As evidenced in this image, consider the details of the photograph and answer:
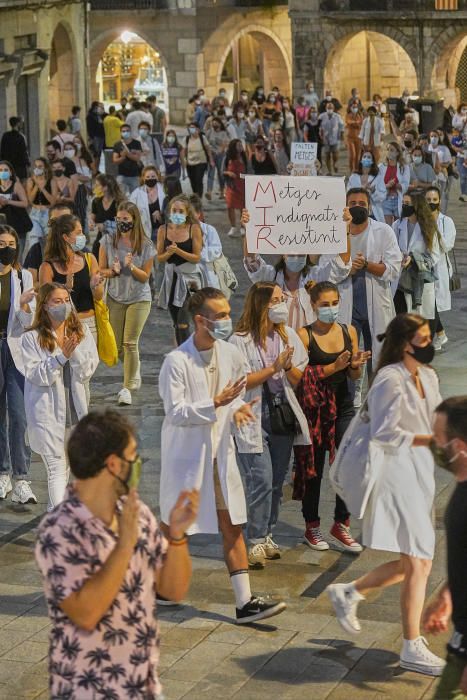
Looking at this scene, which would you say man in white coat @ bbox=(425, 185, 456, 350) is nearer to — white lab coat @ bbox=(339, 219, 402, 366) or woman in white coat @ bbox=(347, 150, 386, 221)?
white lab coat @ bbox=(339, 219, 402, 366)

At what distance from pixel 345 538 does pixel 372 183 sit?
10.5 m

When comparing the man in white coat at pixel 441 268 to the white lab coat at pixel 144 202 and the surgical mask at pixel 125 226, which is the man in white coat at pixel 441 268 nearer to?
the surgical mask at pixel 125 226

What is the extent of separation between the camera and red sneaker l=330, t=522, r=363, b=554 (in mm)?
9289

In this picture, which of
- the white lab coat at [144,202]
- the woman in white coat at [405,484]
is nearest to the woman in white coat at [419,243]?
the white lab coat at [144,202]

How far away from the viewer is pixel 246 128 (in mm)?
31438

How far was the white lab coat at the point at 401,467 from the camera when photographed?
7430 millimetres

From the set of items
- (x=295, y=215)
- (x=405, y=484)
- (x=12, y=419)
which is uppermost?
(x=295, y=215)

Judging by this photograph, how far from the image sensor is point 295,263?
35.4 feet

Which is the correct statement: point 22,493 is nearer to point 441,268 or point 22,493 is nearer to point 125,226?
point 125,226

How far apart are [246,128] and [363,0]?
15.4m

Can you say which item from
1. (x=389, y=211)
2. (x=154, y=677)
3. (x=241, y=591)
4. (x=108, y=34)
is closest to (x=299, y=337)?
(x=241, y=591)

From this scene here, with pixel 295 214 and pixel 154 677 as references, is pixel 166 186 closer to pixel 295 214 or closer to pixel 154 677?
pixel 295 214

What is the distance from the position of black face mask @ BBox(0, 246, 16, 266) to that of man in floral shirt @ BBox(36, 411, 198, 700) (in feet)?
18.1

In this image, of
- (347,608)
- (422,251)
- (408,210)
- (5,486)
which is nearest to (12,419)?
(5,486)
